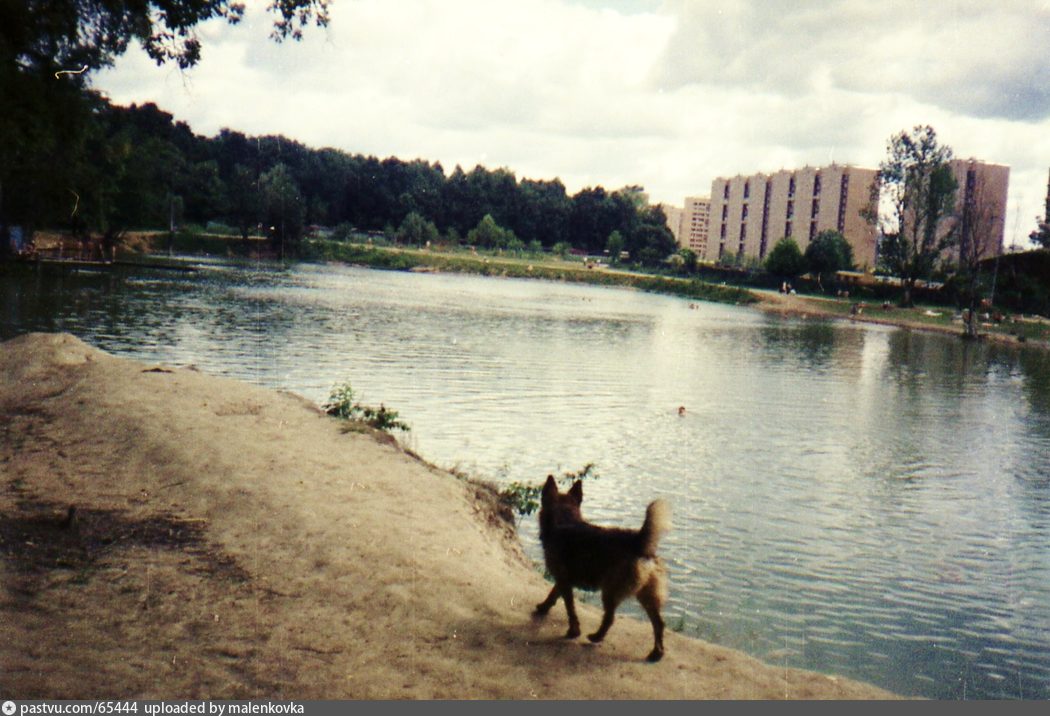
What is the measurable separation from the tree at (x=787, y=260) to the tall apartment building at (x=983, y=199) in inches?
650

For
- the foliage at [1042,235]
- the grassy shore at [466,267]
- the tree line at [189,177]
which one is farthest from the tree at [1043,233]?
the tree line at [189,177]

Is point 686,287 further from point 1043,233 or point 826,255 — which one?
point 1043,233

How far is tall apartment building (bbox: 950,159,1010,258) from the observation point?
66375 mm

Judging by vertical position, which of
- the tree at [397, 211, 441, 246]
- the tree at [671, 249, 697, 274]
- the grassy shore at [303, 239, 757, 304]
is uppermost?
the tree at [397, 211, 441, 246]

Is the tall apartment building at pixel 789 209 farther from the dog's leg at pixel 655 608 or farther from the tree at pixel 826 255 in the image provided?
the dog's leg at pixel 655 608

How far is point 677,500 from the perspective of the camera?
13938mm

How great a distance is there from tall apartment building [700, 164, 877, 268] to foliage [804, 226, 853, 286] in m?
3.53

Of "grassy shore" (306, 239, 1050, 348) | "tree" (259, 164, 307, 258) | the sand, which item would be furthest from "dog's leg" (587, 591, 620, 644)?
"tree" (259, 164, 307, 258)

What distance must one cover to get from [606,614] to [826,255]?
8811 centimetres

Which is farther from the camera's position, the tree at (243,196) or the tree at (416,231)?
the tree at (416,231)

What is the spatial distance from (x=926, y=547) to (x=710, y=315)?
54.1 meters

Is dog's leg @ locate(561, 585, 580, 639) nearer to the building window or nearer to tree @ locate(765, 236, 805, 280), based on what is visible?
tree @ locate(765, 236, 805, 280)

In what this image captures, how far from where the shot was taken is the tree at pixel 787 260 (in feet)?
303

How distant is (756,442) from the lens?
19234 mm
